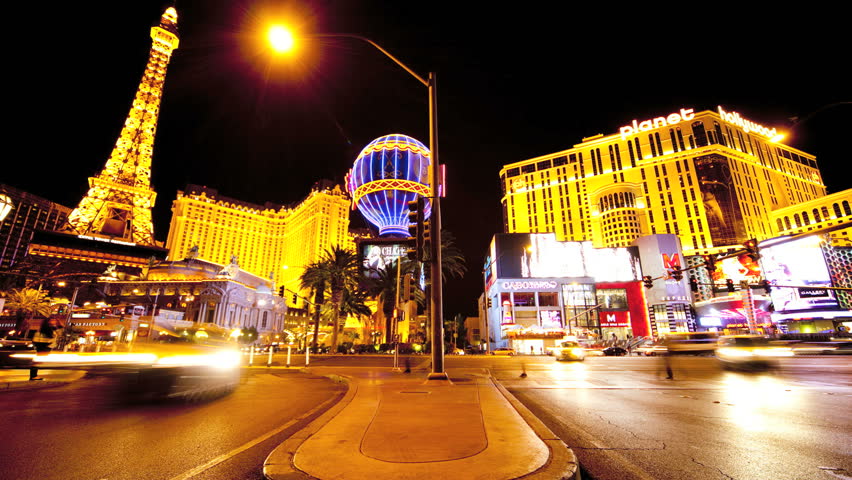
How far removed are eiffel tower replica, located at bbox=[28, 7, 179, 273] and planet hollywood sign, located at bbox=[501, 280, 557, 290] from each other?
7732 centimetres

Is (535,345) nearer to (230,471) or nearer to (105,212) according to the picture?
(230,471)

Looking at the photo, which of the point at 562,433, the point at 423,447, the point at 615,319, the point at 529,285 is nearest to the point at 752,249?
the point at 562,433

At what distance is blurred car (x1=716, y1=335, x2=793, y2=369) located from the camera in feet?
51.5

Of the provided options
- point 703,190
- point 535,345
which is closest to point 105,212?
point 535,345

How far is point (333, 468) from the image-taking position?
9.92 ft

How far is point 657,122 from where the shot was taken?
4594 inches

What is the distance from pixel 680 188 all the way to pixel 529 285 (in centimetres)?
7015

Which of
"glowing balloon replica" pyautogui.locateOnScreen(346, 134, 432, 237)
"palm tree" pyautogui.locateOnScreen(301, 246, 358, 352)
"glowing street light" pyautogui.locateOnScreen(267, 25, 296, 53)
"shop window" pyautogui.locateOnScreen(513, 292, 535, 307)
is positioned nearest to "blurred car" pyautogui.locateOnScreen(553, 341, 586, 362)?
"palm tree" pyautogui.locateOnScreen(301, 246, 358, 352)

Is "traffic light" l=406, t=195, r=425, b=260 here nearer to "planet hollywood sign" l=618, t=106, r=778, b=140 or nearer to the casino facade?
the casino facade

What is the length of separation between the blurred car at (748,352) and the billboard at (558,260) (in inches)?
1987

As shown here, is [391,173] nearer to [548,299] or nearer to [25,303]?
[548,299]

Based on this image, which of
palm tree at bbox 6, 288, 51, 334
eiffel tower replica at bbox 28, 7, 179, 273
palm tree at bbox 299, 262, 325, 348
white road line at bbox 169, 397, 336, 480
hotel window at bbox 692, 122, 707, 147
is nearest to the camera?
white road line at bbox 169, 397, 336, 480

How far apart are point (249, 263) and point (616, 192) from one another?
5126 inches

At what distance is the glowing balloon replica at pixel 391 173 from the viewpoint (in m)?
54.1
